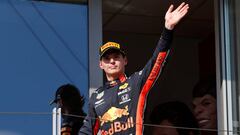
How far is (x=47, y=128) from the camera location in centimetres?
450

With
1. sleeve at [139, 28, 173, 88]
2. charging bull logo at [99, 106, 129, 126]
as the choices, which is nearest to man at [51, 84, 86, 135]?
charging bull logo at [99, 106, 129, 126]

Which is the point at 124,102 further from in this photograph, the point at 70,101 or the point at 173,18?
the point at 70,101

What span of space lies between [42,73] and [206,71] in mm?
1963

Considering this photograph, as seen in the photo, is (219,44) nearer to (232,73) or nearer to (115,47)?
(232,73)

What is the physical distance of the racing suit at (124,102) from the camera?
3.82 meters

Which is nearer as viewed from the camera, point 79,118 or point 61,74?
point 79,118

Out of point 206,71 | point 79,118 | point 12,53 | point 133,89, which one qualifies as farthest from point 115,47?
point 206,71

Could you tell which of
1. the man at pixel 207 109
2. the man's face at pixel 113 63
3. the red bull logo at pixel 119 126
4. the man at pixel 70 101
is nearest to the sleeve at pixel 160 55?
the man's face at pixel 113 63

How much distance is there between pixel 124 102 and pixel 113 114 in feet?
0.30

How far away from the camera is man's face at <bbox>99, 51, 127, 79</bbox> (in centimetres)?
404

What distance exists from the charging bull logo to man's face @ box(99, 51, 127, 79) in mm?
214

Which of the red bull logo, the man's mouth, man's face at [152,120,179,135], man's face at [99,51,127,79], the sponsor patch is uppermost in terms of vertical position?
man's face at [99,51,127,79]

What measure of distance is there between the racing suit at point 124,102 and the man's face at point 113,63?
0.12 feet

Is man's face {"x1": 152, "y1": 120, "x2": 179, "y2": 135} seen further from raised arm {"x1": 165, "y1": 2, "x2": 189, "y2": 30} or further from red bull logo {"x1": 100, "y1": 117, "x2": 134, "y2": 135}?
raised arm {"x1": 165, "y1": 2, "x2": 189, "y2": 30}
